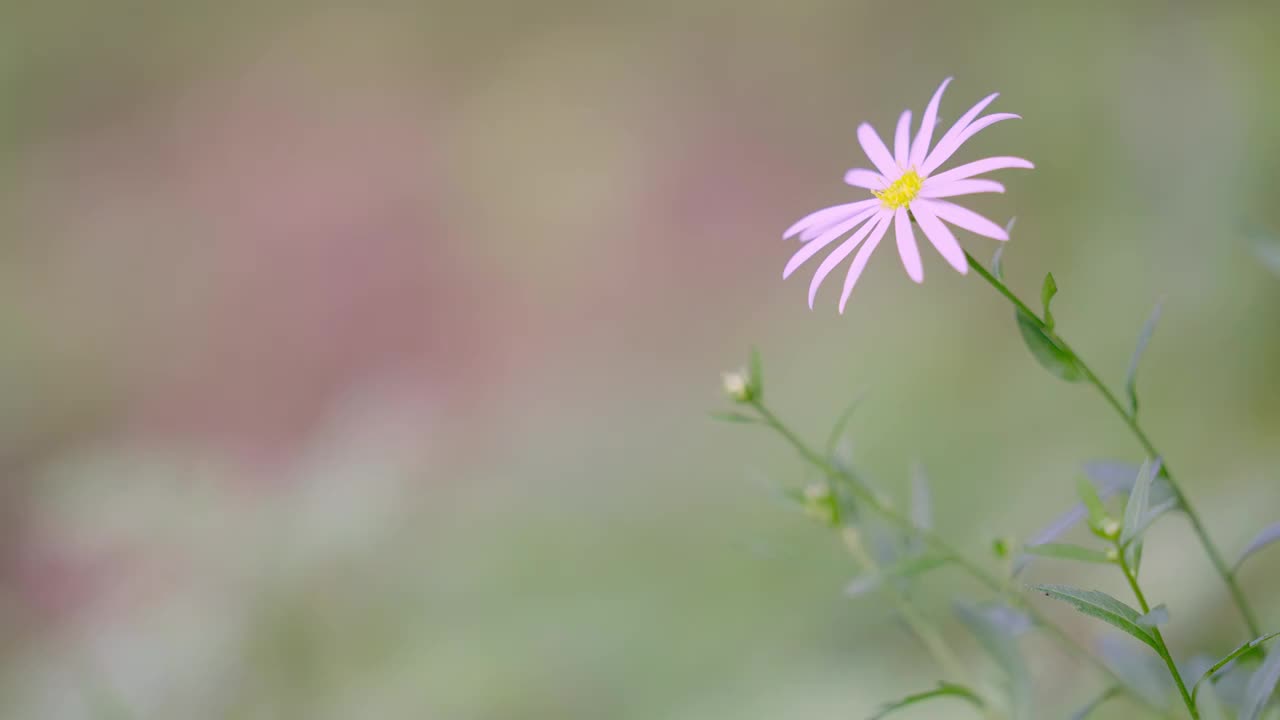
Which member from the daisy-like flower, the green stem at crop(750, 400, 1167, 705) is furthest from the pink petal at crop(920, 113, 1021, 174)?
the green stem at crop(750, 400, 1167, 705)

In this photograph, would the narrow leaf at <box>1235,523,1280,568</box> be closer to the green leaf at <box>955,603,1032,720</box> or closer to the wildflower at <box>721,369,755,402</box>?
the green leaf at <box>955,603,1032,720</box>

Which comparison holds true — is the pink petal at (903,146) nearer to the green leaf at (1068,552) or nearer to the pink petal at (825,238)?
the pink petal at (825,238)

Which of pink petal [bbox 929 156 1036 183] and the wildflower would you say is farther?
the wildflower

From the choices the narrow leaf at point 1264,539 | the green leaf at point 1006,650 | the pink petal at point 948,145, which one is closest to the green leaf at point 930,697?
the green leaf at point 1006,650

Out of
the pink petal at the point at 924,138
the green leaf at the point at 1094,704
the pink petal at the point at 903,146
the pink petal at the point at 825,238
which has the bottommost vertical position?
the green leaf at the point at 1094,704

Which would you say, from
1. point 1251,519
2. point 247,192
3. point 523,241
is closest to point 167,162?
point 247,192

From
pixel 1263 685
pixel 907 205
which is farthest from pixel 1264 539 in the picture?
pixel 907 205
